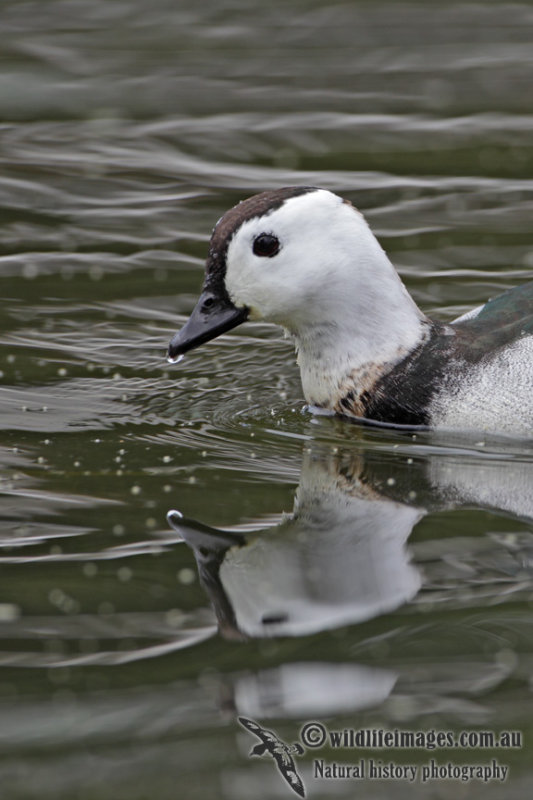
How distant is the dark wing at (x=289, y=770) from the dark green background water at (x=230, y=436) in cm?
2

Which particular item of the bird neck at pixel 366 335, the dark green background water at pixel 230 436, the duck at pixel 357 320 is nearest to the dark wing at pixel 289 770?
the dark green background water at pixel 230 436

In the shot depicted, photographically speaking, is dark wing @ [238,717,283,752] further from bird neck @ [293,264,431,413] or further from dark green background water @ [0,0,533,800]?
bird neck @ [293,264,431,413]

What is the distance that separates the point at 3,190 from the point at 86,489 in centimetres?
523

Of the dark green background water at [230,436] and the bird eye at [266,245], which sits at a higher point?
the bird eye at [266,245]

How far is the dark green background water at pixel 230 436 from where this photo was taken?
14.8 ft

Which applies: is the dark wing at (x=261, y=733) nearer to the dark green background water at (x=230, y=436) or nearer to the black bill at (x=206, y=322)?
the dark green background water at (x=230, y=436)

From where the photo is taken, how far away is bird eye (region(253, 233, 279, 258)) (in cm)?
717

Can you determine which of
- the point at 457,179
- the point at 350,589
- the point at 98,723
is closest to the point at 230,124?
the point at 457,179

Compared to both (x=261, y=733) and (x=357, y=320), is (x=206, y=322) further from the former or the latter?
(x=261, y=733)

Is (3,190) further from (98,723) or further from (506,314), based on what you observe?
(98,723)

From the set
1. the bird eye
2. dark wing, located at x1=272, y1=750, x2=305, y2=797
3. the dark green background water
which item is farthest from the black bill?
dark wing, located at x1=272, y1=750, x2=305, y2=797

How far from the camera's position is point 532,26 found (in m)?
14.2

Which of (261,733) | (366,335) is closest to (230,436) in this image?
(366,335)

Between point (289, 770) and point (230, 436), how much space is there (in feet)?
10.6
